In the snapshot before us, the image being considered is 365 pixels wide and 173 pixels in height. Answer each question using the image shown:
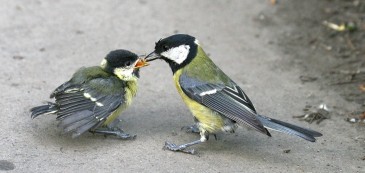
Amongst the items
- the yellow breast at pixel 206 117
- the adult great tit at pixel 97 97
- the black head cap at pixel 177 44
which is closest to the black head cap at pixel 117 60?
the adult great tit at pixel 97 97

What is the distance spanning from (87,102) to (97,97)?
10 centimetres

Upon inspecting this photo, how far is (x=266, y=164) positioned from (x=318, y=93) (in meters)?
1.62

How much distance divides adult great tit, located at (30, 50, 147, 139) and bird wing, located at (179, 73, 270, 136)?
0.48 m

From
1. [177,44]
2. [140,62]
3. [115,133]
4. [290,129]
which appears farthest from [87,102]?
[290,129]

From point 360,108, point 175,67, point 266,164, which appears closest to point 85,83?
point 175,67

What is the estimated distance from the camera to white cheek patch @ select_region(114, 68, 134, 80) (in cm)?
520

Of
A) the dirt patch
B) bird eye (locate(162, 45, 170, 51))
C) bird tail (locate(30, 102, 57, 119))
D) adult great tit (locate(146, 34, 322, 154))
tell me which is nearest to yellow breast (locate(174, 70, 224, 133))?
adult great tit (locate(146, 34, 322, 154))

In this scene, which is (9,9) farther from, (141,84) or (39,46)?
(141,84)

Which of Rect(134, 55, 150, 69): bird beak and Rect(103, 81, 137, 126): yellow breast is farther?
Rect(134, 55, 150, 69): bird beak

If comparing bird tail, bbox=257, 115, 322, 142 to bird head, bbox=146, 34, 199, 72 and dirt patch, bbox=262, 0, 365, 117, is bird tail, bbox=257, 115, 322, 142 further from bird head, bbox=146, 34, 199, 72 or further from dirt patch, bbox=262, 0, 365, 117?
dirt patch, bbox=262, 0, 365, 117

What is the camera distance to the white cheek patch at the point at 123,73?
5.20 meters

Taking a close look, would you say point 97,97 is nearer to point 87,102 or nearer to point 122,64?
point 87,102

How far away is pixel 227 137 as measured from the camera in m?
5.27

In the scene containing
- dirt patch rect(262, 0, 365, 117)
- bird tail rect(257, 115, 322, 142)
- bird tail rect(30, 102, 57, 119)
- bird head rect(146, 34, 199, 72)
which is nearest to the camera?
bird tail rect(257, 115, 322, 142)
